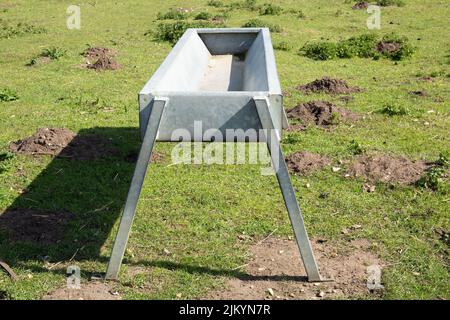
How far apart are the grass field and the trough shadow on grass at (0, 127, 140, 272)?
0.02m

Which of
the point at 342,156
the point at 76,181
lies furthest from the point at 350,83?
the point at 76,181

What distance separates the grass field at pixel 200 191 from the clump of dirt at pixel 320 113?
0.56 feet

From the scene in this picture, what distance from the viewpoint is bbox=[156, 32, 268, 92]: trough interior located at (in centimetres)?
570

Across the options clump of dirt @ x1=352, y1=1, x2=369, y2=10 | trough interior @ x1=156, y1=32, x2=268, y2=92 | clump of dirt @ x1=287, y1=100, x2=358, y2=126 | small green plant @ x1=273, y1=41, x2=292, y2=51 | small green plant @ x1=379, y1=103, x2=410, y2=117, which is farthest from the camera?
clump of dirt @ x1=352, y1=1, x2=369, y2=10

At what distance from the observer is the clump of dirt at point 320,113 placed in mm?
7483

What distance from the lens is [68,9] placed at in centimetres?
1510

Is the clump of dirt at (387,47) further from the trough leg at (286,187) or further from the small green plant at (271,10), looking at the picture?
the trough leg at (286,187)

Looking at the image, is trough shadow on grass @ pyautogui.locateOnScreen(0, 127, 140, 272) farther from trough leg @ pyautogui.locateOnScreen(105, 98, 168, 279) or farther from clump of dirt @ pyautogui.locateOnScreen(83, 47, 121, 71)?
clump of dirt @ pyautogui.locateOnScreen(83, 47, 121, 71)

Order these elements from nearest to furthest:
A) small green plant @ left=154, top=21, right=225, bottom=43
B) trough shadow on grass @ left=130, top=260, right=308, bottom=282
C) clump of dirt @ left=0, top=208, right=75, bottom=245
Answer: trough shadow on grass @ left=130, top=260, right=308, bottom=282 → clump of dirt @ left=0, top=208, right=75, bottom=245 → small green plant @ left=154, top=21, right=225, bottom=43

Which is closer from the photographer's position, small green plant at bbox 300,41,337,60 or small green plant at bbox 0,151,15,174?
small green plant at bbox 0,151,15,174

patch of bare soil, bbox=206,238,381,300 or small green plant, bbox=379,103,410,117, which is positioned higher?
small green plant, bbox=379,103,410,117

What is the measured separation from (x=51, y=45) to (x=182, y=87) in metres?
6.83

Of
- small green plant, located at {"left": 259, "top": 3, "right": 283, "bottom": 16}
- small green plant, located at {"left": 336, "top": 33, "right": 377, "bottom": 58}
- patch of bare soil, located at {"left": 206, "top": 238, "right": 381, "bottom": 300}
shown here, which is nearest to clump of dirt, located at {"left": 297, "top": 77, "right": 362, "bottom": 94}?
small green plant, located at {"left": 336, "top": 33, "right": 377, "bottom": 58}
